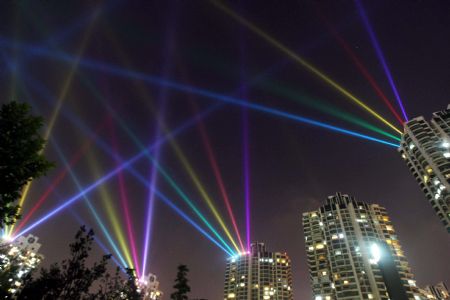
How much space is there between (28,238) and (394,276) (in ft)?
501

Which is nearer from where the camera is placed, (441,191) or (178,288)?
(178,288)

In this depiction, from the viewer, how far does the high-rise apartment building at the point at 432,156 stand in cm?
8031

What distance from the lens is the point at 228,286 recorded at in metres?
177

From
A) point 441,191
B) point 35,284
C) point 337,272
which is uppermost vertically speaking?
point 441,191

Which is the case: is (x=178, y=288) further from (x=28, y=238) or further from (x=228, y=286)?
(x=228, y=286)

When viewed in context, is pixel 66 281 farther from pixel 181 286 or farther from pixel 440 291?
pixel 440 291

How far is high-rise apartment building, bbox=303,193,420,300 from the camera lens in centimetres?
10556

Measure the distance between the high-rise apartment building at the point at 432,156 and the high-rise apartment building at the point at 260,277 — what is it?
10268cm

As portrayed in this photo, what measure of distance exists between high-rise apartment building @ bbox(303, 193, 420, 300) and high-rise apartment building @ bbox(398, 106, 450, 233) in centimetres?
3353

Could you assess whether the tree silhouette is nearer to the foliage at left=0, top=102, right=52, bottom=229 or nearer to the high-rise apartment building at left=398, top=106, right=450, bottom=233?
the foliage at left=0, top=102, right=52, bottom=229

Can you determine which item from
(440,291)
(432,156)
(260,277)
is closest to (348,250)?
(432,156)

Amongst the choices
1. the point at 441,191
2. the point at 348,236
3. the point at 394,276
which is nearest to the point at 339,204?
the point at 348,236

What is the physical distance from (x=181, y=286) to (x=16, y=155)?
4212cm

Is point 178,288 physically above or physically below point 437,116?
below
